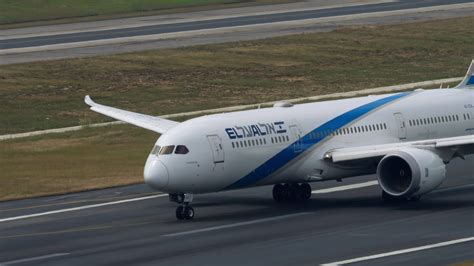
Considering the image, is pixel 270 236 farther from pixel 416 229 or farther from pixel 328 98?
pixel 328 98

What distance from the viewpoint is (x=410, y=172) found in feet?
155

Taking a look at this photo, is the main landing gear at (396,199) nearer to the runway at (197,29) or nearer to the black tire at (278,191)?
the black tire at (278,191)

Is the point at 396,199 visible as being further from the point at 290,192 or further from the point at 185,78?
the point at 185,78

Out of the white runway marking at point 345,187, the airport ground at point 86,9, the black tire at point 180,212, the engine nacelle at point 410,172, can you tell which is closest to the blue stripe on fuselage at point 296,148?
the black tire at point 180,212

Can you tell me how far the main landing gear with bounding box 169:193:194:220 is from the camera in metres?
45.5

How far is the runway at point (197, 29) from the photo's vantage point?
9888 centimetres

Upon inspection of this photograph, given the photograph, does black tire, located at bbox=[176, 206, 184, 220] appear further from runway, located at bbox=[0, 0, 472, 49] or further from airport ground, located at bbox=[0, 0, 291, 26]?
airport ground, located at bbox=[0, 0, 291, 26]

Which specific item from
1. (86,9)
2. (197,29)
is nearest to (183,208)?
(197,29)

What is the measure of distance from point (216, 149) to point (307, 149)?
4.00 metres

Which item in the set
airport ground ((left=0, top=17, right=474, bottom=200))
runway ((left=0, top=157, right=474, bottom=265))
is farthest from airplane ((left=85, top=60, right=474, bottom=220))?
airport ground ((left=0, top=17, right=474, bottom=200))

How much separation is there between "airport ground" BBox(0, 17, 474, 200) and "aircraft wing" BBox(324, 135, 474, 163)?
12.7 metres

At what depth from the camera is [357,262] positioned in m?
37.8

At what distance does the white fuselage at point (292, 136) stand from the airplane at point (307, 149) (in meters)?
0.03

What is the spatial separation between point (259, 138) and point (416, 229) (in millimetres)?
6703
